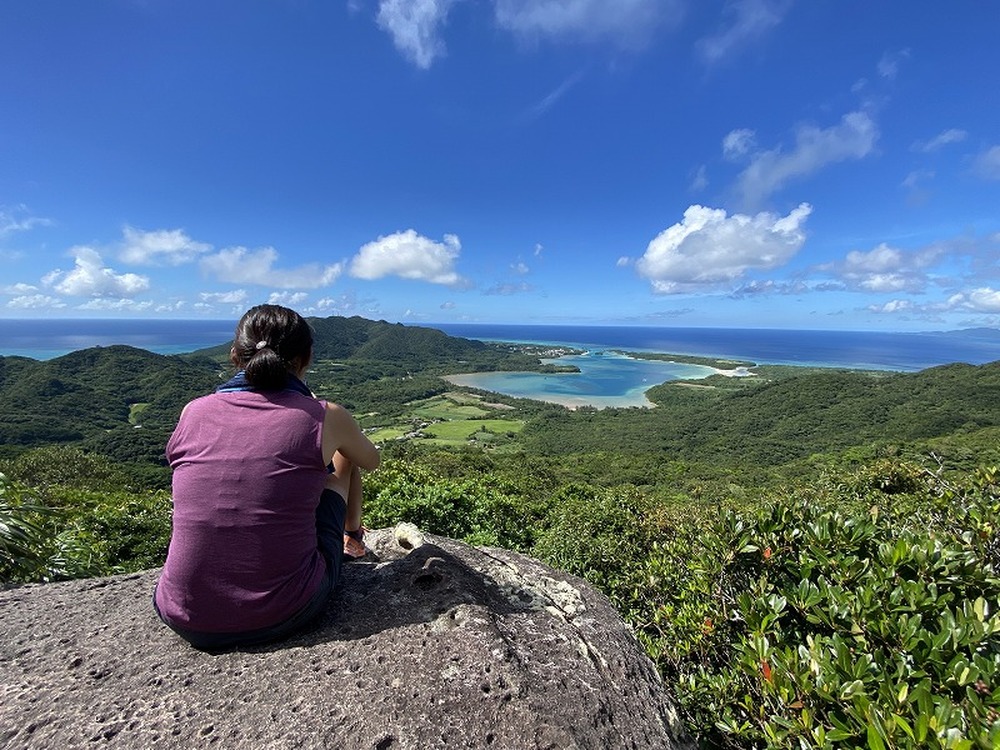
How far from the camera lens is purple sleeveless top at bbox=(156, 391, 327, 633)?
6.57 feet

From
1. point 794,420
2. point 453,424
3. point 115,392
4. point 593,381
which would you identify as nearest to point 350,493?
point 453,424

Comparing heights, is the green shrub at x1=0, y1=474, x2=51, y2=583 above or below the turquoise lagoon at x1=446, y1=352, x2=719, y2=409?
above

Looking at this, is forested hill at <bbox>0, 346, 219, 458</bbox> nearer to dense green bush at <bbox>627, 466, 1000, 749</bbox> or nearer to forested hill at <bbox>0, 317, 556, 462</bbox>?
forested hill at <bbox>0, 317, 556, 462</bbox>

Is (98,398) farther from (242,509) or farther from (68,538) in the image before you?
(242,509)

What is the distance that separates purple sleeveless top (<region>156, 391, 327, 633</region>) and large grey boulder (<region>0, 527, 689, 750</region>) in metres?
0.27

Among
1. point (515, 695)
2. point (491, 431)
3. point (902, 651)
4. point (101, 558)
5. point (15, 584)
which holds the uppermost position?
point (902, 651)

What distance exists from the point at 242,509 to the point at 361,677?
0.89m

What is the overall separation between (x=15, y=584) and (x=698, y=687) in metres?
4.57

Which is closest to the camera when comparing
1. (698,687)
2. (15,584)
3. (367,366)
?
(698,687)

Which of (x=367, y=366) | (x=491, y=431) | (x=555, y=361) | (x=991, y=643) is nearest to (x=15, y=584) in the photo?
(x=991, y=643)

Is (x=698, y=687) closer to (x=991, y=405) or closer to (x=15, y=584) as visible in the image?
(x=15, y=584)

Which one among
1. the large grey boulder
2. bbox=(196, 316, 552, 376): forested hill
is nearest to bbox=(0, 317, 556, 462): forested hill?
bbox=(196, 316, 552, 376): forested hill

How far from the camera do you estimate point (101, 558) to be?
5113 mm

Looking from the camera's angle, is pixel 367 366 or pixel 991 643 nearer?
pixel 991 643
